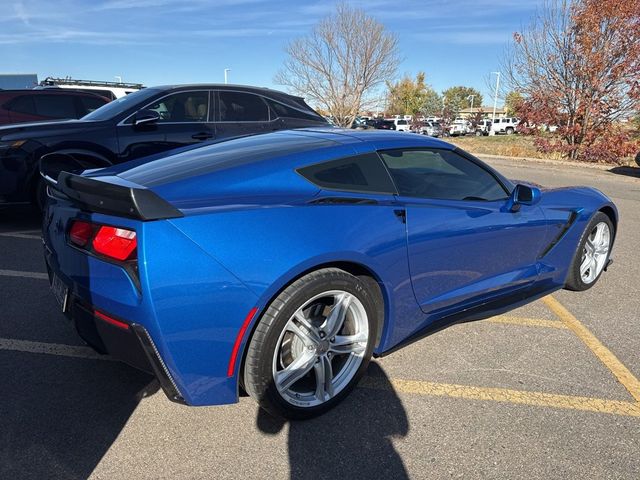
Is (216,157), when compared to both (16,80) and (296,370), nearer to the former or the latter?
(296,370)

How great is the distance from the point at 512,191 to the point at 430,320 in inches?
47.0

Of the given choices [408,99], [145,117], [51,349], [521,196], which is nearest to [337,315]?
[521,196]

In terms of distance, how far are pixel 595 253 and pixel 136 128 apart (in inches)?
203

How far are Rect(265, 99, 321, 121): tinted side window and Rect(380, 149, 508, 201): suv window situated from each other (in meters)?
3.94

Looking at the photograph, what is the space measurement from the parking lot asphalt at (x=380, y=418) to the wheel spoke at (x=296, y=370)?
9.7 inches

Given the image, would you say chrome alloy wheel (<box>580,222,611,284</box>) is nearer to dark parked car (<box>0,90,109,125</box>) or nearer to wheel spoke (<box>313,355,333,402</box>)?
wheel spoke (<box>313,355,333,402</box>)

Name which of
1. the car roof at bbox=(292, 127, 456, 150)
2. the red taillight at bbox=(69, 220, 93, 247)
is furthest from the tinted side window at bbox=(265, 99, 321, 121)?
the red taillight at bbox=(69, 220, 93, 247)

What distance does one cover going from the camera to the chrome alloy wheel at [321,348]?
2.44 meters

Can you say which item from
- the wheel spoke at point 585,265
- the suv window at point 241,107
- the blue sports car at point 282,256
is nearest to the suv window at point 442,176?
the blue sports car at point 282,256

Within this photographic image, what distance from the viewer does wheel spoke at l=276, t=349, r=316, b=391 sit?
7.89 ft

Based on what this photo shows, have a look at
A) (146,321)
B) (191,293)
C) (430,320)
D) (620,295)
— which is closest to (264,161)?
(191,293)

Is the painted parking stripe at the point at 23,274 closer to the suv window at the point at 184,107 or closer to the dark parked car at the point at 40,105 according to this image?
the suv window at the point at 184,107

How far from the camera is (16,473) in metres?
2.12

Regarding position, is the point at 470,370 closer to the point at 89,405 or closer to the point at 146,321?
the point at 146,321
